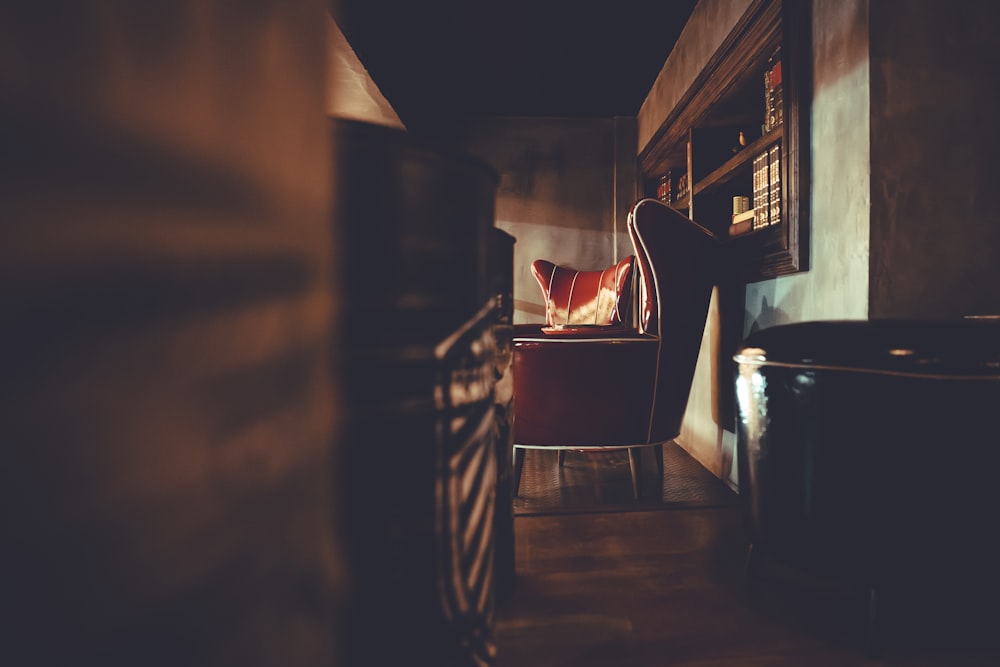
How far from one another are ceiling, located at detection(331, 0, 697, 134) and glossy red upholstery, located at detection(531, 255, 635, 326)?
1.46 metres

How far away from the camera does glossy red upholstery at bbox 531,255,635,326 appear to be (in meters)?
2.54

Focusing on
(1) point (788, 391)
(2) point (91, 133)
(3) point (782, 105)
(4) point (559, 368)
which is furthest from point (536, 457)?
(2) point (91, 133)

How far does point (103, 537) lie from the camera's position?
18.9 inches

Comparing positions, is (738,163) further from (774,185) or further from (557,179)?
(557,179)

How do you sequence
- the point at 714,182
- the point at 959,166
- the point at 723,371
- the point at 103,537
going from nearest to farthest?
the point at 103,537
the point at 959,166
the point at 723,371
the point at 714,182

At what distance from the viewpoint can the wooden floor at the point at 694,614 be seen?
989mm

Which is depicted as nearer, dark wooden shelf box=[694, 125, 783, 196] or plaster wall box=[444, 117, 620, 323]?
dark wooden shelf box=[694, 125, 783, 196]

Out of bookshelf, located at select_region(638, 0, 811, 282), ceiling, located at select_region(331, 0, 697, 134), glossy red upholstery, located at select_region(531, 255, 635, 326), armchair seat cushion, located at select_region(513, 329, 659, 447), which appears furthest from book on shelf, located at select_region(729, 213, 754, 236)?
ceiling, located at select_region(331, 0, 697, 134)

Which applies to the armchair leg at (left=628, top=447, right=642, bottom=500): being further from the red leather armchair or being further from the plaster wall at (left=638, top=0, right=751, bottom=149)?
the plaster wall at (left=638, top=0, right=751, bottom=149)

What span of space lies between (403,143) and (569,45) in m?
3.26

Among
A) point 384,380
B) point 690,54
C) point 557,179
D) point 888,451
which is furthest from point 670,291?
point 557,179

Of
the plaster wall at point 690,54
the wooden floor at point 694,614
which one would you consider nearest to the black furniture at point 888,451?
the wooden floor at point 694,614

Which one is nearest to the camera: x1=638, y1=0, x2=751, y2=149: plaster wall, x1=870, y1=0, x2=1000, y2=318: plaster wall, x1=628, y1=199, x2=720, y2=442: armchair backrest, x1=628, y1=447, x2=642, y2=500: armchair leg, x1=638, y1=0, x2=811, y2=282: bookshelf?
x1=870, y1=0, x2=1000, y2=318: plaster wall

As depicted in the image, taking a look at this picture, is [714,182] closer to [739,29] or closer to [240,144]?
[739,29]
